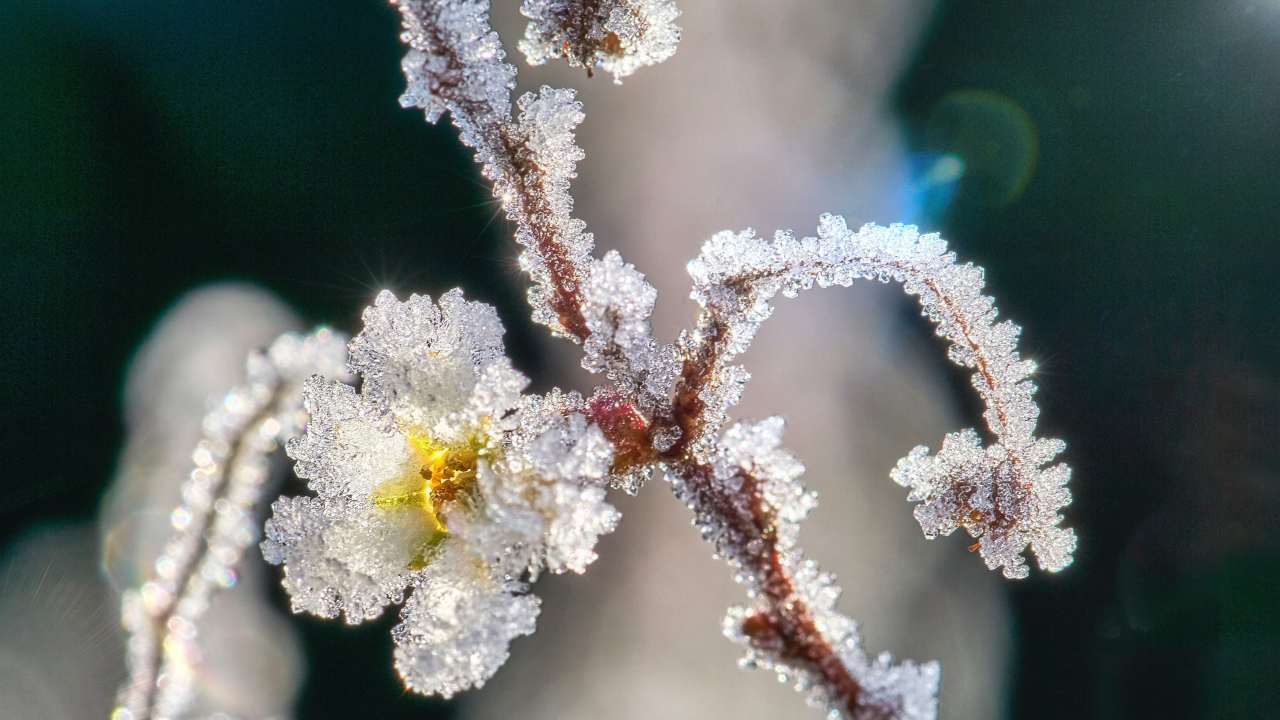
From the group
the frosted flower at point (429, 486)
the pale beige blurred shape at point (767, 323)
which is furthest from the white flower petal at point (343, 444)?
the pale beige blurred shape at point (767, 323)

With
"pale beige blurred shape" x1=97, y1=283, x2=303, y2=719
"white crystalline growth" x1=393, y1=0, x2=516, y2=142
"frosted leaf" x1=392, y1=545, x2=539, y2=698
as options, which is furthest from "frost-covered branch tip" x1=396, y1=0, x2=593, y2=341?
"pale beige blurred shape" x1=97, y1=283, x2=303, y2=719

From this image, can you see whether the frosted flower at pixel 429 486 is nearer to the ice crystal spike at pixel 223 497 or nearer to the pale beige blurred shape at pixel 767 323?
the ice crystal spike at pixel 223 497

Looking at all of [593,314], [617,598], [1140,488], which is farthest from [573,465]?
[1140,488]

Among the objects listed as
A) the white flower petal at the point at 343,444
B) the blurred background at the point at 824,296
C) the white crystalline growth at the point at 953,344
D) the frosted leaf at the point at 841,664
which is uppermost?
the blurred background at the point at 824,296

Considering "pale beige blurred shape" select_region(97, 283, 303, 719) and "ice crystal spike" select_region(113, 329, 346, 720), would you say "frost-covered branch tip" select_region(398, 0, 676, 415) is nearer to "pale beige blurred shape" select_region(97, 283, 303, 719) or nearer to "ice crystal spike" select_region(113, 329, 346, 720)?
"ice crystal spike" select_region(113, 329, 346, 720)

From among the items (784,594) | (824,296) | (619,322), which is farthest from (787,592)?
(824,296)

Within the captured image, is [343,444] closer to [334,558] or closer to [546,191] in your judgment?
[334,558]
